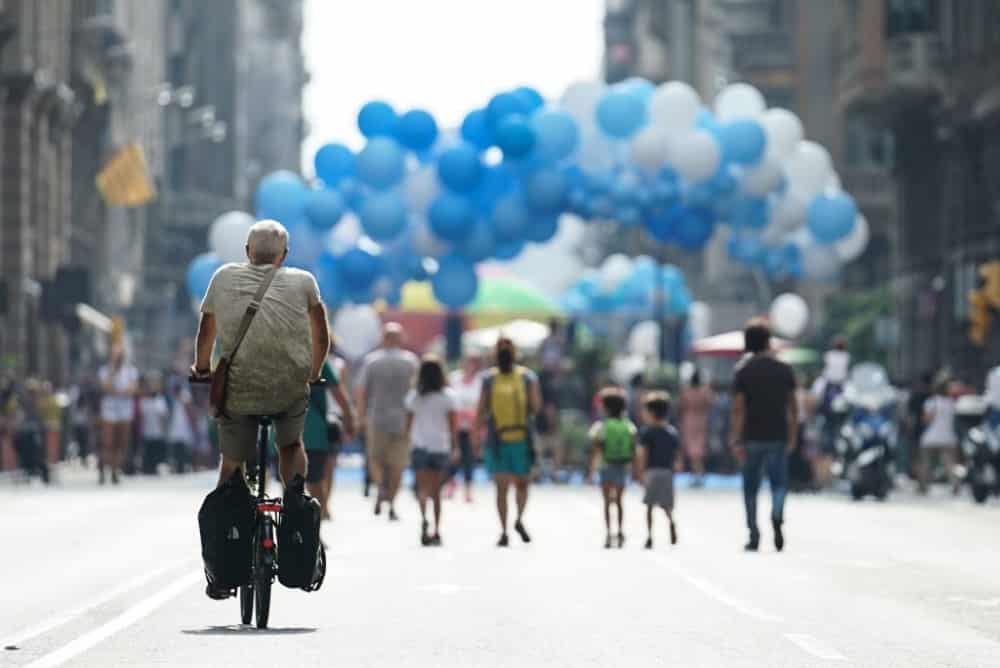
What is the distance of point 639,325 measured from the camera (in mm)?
67875

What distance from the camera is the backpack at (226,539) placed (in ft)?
41.6

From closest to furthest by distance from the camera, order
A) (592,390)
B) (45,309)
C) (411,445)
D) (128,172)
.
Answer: (411,445) → (592,390) → (45,309) → (128,172)

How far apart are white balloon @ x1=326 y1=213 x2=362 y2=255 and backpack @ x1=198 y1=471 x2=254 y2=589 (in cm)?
2598

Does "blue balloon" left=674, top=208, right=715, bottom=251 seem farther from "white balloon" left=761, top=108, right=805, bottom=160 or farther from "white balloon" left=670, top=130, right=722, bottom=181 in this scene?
"white balloon" left=670, top=130, right=722, bottom=181

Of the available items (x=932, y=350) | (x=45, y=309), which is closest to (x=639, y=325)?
(x=932, y=350)

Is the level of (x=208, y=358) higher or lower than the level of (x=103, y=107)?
lower

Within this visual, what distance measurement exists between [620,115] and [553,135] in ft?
3.44

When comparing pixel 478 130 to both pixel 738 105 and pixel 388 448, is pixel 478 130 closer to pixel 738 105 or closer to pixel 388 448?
pixel 738 105

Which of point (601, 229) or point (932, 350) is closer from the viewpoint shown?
point (932, 350)

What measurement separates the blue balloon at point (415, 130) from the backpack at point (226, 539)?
24916mm

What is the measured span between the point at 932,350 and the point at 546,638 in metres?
45.6

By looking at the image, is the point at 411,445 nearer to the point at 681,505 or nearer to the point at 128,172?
the point at 681,505

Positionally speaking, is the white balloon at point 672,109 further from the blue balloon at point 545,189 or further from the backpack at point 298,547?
the backpack at point 298,547

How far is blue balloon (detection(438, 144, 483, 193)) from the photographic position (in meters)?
36.9
